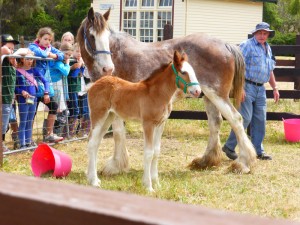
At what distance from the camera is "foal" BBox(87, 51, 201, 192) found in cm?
533

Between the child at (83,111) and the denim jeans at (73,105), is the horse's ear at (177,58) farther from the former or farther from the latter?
the child at (83,111)

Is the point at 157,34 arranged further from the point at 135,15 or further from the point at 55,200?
the point at 55,200

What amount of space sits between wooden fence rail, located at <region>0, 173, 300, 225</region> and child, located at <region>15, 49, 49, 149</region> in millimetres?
6584

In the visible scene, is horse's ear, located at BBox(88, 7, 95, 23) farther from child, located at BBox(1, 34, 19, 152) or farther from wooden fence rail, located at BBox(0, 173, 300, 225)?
wooden fence rail, located at BBox(0, 173, 300, 225)

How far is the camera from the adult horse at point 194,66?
6457 mm

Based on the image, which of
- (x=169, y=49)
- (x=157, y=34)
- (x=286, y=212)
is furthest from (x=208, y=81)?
(x=157, y=34)

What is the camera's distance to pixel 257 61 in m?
7.14

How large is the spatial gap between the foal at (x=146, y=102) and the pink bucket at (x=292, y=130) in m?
3.80

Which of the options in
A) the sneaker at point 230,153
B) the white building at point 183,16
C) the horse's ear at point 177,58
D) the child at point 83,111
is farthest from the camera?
the white building at point 183,16

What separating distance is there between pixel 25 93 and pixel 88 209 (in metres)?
6.81

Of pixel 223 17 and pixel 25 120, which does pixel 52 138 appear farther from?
pixel 223 17

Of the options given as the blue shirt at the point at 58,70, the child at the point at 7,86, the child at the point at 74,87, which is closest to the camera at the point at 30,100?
the child at the point at 7,86

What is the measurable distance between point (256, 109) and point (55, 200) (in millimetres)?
6646

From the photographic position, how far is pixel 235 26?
99.5ft
